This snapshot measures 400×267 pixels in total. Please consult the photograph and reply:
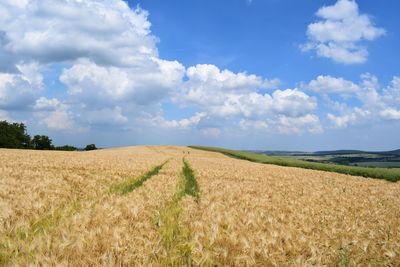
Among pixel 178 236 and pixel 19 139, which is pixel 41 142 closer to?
pixel 19 139

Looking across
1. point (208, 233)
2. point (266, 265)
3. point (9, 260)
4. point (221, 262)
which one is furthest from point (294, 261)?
point (9, 260)

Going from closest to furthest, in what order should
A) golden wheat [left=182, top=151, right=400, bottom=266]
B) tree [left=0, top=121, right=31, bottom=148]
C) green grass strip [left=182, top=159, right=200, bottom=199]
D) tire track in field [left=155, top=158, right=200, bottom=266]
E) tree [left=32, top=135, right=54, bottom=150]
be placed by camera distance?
tire track in field [left=155, top=158, right=200, bottom=266], golden wheat [left=182, top=151, right=400, bottom=266], green grass strip [left=182, top=159, right=200, bottom=199], tree [left=0, top=121, right=31, bottom=148], tree [left=32, top=135, right=54, bottom=150]

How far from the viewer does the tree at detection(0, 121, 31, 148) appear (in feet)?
227

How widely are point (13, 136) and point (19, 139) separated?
546 centimetres

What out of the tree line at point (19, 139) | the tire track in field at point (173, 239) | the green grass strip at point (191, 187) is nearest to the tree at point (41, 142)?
the tree line at point (19, 139)

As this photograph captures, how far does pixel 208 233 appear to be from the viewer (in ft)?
11.6

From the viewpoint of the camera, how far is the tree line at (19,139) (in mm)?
69938

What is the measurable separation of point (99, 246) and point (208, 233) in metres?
1.48

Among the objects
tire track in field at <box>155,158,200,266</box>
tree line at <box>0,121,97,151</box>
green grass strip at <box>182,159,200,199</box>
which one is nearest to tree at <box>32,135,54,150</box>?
tree line at <box>0,121,97,151</box>

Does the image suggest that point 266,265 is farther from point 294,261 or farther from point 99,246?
point 99,246

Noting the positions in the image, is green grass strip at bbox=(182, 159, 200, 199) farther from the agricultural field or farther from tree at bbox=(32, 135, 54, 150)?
tree at bbox=(32, 135, 54, 150)

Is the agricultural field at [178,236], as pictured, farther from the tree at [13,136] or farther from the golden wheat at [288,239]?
the tree at [13,136]

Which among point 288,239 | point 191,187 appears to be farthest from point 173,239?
point 191,187

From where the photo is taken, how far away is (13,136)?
238ft
